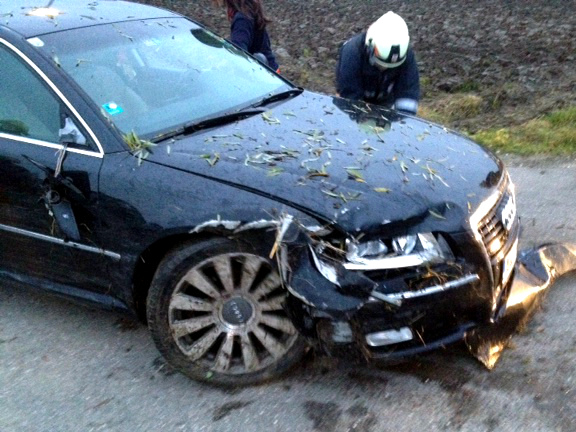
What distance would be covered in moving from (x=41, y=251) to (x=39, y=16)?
1.43 metres

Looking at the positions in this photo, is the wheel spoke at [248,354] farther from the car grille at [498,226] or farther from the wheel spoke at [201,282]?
the car grille at [498,226]

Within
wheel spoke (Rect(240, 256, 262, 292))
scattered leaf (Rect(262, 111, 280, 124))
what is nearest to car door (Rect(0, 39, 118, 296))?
wheel spoke (Rect(240, 256, 262, 292))

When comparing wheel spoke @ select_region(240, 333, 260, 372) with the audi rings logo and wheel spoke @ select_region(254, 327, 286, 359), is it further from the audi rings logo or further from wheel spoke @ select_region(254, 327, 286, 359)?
the audi rings logo

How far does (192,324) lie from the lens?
3.66 metres

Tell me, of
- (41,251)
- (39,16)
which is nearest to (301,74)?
(39,16)

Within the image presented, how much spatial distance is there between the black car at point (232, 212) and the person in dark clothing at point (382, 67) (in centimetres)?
129

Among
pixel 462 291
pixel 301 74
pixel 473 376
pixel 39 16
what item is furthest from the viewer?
pixel 301 74

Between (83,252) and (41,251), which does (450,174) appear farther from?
(41,251)

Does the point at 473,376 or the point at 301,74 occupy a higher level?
the point at 473,376

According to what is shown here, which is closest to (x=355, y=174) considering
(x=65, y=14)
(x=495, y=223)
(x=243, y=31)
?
(x=495, y=223)

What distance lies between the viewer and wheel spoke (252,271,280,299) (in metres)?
3.50

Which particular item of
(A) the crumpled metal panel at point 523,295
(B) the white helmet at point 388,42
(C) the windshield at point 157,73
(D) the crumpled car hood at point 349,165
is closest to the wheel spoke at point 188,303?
(D) the crumpled car hood at point 349,165

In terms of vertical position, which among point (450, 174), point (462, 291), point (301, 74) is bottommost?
point (301, 74)

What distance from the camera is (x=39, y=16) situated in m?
4.44
